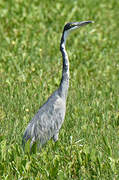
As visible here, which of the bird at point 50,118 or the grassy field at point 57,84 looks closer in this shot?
the grassy field at point 57,84

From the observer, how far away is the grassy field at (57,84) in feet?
17.6

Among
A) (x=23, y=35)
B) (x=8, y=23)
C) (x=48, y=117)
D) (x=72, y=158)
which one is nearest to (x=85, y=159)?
(x=72, y=158)

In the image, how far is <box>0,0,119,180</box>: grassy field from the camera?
5371 mm

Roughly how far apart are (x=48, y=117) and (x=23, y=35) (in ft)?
15.6

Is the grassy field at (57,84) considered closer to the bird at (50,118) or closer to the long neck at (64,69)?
the bird at (50,118)

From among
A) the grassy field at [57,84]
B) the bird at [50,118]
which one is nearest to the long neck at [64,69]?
the bird at [50,118]

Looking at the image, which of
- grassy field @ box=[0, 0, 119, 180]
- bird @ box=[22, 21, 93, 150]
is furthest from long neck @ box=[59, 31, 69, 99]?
grassy field @ box=[0, 0, 119, 180]

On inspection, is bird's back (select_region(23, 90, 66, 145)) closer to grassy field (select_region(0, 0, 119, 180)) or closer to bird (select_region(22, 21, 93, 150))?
bird (select_region(22, 21, 93, 150))

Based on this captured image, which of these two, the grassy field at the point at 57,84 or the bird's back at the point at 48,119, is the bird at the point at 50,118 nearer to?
the bird's back at the point at 48,119

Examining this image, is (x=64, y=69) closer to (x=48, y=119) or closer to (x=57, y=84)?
(x=48, y=119)

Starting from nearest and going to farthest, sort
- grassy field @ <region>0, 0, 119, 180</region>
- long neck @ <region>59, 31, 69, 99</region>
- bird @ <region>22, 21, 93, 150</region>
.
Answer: grassy field @ <region>0, 0, 119, 180</region>, bird @ <region>22, 21, 93, 150</region>, long neck @ <region>59, 31, 69, 99</region>

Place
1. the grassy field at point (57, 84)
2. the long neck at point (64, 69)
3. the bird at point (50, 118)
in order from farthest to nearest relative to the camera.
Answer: the long neck at point (64, 69) → the bird at point (50, 118) → the grassy field at point (57, 84)

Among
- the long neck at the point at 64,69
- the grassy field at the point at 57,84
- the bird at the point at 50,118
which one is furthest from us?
the long neck at the point at 64,69

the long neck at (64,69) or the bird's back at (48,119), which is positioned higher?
the long neck at (64,69)
